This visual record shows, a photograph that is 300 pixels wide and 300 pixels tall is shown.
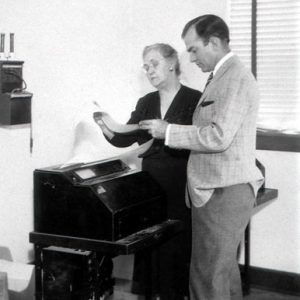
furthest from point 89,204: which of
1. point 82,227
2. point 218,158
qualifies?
point 218,158

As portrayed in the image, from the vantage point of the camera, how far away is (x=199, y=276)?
2.65 metres

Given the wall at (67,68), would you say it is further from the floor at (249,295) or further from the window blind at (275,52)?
the floor at (249,295)

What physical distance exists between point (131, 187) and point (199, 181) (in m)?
0.38

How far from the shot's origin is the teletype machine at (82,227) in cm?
261

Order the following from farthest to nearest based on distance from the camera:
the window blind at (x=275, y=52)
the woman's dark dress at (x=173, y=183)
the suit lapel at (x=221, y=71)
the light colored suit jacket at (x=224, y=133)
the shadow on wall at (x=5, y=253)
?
the window blind at (x=275, y=52) < the shadow on wall at (x=5, y=253) < the woman's dark dress at (x=173, y=183) < the suit lapel at (x=221, y=71) < the light colored suit jacket at (x=224, y=133)

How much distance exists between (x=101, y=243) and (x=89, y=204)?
0.18 meters

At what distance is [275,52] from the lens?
4004 mm

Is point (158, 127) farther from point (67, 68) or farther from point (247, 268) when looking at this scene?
point (247, 268)

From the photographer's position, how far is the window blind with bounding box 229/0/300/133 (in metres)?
3.94

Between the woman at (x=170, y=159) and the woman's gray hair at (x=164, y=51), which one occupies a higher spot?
the woman's gray hair at (x=164, y=51)

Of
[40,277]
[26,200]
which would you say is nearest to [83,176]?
[40,277]

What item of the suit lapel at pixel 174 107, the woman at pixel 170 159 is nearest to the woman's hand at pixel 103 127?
the woman at pixel 170 159

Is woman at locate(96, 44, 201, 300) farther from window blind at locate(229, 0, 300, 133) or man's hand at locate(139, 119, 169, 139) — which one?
window blind at locate(229, 0, 300, 133)

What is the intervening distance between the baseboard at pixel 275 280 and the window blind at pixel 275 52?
969 mm
